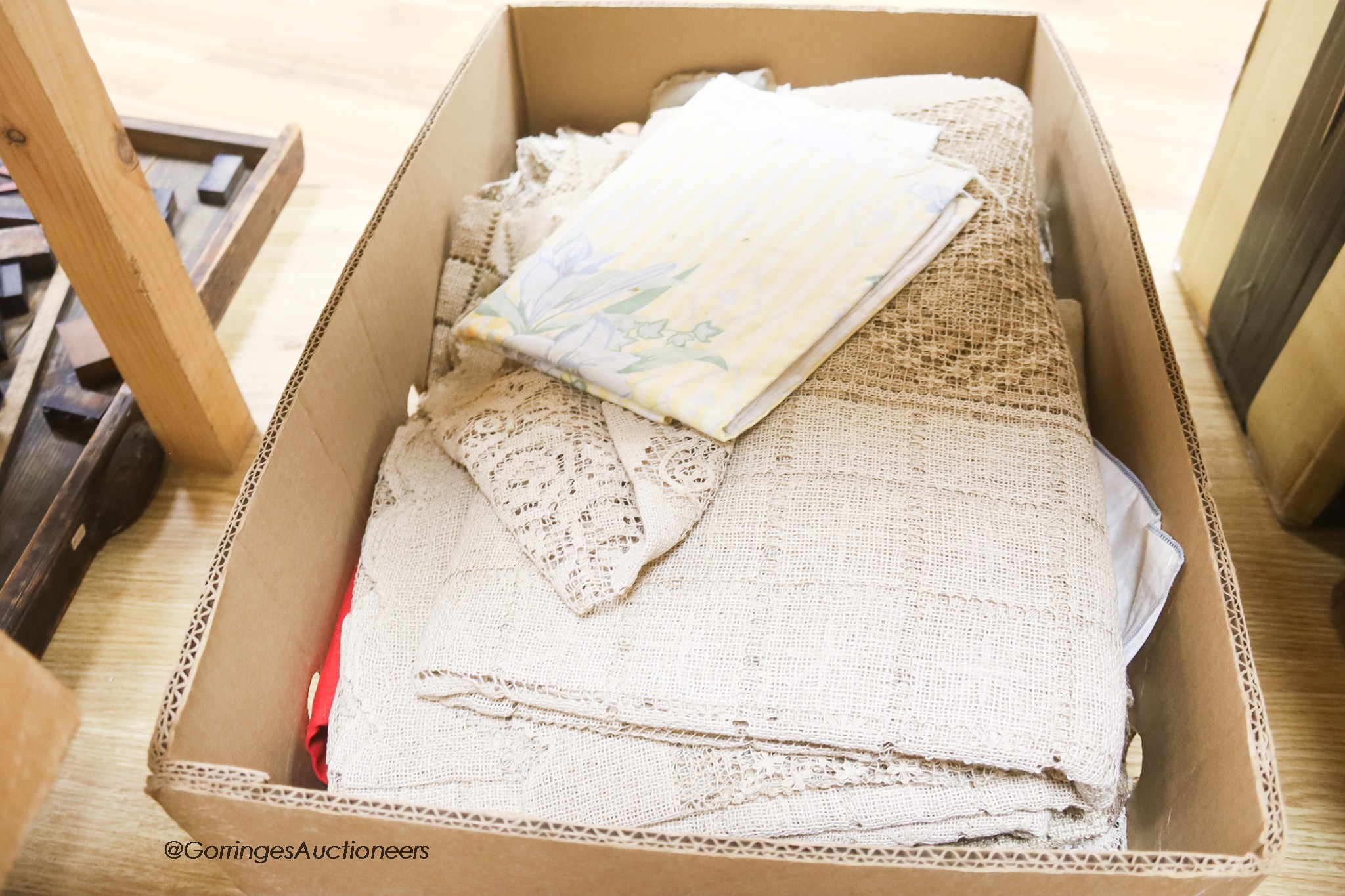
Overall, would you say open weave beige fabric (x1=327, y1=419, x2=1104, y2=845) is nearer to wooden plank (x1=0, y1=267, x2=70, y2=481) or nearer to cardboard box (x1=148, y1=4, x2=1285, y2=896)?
cardboard box (x1=148, y1=4, x2=1285, y2=896)

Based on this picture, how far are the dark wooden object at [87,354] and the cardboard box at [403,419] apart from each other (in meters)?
0.34

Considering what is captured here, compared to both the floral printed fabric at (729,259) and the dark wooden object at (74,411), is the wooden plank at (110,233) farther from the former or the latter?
the floral printed fabric at (729,259)

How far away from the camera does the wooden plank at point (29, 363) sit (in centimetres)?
90

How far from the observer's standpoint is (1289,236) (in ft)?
2.94

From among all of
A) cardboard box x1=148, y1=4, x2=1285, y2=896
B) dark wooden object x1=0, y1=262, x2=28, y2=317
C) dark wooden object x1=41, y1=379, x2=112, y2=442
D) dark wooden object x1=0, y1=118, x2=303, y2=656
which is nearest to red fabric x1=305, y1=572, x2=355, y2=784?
cardboard box x1=148, y1=4, x2=1285, y2=896

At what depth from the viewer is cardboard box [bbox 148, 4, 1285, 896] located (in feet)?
1.45

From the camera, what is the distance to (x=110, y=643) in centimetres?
84

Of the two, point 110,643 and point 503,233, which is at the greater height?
point 503,233

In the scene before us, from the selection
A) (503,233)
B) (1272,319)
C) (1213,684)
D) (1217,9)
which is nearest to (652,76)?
(503,233)

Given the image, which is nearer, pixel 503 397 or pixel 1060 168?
pixel 503 397

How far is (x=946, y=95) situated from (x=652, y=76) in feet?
1.01

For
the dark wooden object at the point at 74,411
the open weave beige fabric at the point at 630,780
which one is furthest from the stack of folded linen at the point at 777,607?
the dark wooden object at the point at 74,411

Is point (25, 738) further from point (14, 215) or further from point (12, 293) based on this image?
point (14, 215)

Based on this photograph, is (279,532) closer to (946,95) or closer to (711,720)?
(711,720)
